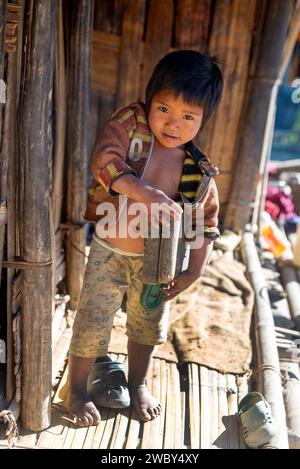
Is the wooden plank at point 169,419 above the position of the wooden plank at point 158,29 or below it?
below

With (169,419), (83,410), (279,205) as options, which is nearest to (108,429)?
(83,410)

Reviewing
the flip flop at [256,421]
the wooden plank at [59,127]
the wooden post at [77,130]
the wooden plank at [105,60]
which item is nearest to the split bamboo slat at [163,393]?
the flip flop at [256,421]

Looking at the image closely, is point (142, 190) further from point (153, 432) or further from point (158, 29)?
point (158, 29)

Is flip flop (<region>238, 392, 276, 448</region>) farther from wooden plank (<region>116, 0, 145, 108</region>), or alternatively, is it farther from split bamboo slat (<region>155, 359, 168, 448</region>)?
wooden plank (<region>116, 0, 145, 108</region>)

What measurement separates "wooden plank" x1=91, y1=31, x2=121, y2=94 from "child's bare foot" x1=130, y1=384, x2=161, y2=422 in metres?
2.66

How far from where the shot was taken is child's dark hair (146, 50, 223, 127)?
2.29 metres

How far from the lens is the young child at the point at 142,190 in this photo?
231 cm

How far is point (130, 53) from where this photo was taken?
462 cm

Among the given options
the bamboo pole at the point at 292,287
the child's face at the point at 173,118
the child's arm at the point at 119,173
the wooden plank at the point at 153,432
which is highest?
the child's face at the point at 173,118

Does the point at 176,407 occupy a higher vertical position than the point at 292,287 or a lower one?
higher

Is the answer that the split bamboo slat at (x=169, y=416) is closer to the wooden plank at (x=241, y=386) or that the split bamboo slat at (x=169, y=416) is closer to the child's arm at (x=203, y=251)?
the wooden plank at (x=241, y=386)

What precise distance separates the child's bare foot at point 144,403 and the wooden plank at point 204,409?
22 cm

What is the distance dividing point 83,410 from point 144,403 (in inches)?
12.1

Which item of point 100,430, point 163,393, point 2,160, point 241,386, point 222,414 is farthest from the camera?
point 241,386
